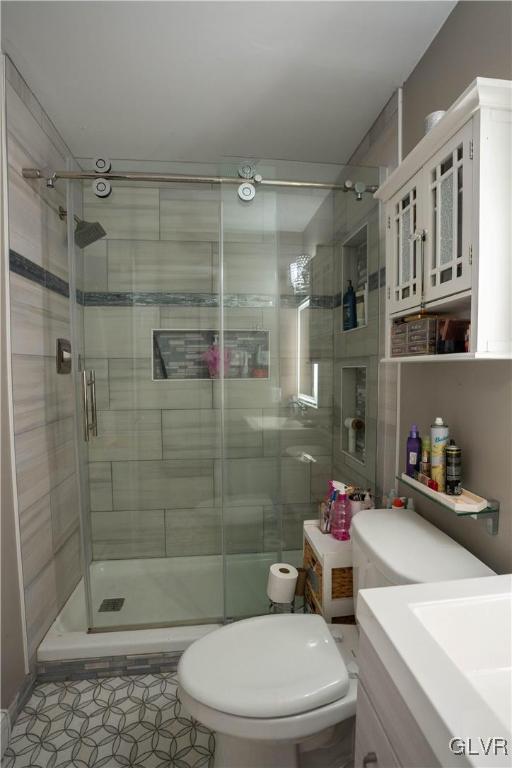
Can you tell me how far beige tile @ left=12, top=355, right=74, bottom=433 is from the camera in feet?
4.95

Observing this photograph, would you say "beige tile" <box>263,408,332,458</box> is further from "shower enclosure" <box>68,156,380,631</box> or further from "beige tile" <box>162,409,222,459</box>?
"beige tile" <box>162,409,222,459</box>

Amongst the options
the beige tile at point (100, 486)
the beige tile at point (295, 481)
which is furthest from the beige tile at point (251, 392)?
the beige tile at point (100, 486)

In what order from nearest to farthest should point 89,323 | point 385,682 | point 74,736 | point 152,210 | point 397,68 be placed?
point 385,682 < point 74,736 < point 397,68 < point 89,323 < point 152,210

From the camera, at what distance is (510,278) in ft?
3.04

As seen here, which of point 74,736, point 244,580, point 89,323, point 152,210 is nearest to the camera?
point 74,736

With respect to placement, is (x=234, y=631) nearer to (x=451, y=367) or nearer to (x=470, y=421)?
(x=470, y=421)

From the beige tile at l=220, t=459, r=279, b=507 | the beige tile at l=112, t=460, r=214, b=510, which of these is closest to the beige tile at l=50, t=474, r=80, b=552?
the beige tile at l=112, t=460, r=214, b=510

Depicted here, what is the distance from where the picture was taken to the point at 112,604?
1.84 m

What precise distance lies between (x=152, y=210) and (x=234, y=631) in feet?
7.25

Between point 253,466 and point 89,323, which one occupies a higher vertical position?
point 89,323

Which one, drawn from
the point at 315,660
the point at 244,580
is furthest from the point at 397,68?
the point at 244,580

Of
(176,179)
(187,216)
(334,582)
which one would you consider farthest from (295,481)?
(187,216)

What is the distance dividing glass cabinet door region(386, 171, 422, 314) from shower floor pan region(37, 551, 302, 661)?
4.47ft

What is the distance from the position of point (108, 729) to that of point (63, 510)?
98 cm
